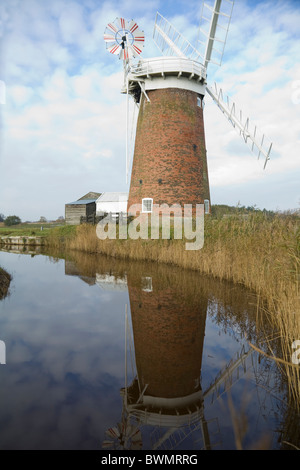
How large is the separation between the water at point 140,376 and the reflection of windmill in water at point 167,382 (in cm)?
1

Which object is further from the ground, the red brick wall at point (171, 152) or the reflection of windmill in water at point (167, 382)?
the red brick wall at point (171, 152)

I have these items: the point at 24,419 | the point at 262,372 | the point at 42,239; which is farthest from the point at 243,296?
the point at 42,239

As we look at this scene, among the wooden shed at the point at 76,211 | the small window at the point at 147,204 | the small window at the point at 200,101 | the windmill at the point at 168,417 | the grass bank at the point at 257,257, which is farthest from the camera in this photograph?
the wooden shed at the point at 76,211

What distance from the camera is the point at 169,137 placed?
15.9m

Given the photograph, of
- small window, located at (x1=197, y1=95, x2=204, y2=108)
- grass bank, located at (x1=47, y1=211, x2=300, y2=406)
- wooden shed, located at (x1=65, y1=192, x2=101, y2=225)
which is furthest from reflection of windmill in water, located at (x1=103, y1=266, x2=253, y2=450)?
wooden shed, located at (x1=65, y1=192, x2=101, y2=225)

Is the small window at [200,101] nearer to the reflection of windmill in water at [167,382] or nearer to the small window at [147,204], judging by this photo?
the small window at [147,204]

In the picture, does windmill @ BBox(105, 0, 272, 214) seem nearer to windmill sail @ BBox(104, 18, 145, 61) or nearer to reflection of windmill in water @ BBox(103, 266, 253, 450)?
windmill sail @ BBox(104, 18, 145, 61)

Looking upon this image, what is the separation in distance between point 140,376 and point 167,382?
360 millimetres

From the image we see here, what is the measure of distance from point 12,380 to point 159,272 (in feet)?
24.3

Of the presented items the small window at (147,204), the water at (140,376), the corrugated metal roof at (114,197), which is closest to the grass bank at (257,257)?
the water at (140,376)

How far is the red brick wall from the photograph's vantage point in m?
15.8

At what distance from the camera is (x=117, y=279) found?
9977 millimetres

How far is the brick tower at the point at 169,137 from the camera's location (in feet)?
51.8

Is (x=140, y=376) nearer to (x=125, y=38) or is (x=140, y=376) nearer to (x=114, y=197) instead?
(x=125, y=38)
